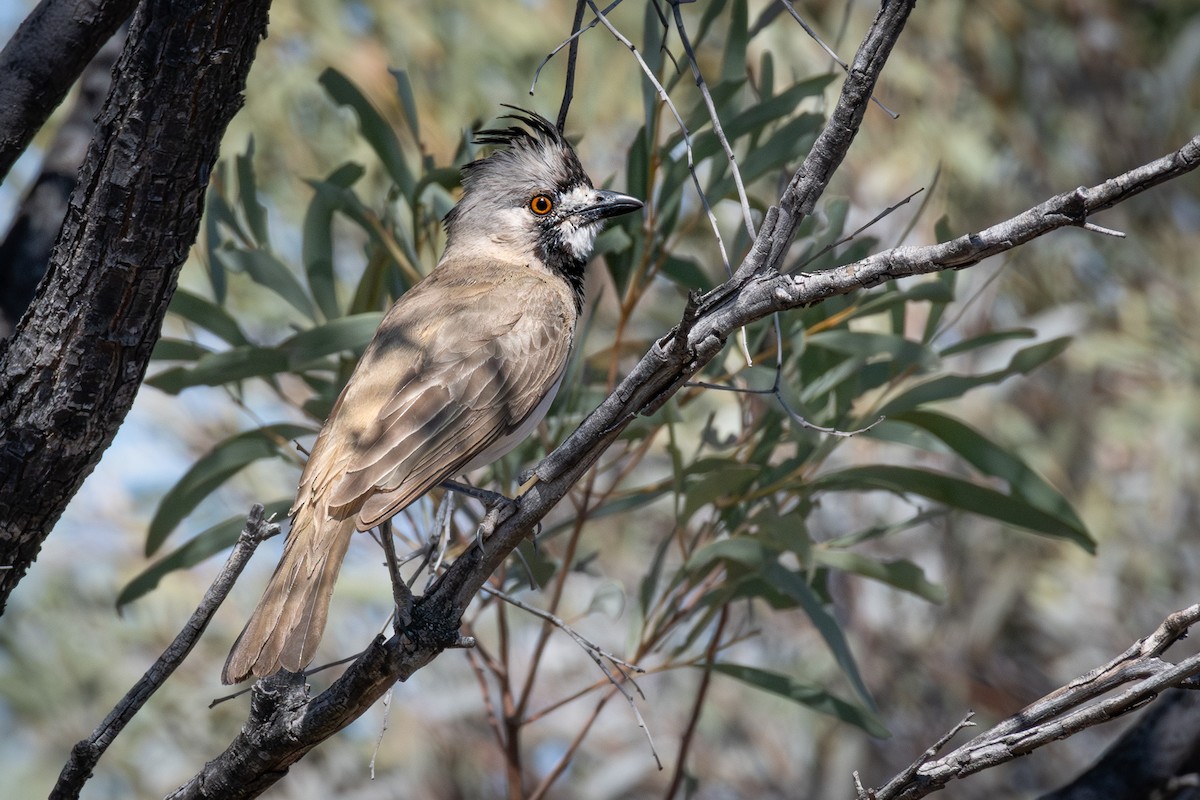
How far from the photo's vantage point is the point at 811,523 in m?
6.27

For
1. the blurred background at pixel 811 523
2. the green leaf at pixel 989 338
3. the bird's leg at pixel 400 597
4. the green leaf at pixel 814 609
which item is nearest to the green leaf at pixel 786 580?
the green leaf at pixel 814 609

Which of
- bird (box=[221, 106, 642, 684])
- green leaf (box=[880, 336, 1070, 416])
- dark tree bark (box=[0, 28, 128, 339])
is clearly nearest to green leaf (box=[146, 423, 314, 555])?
bird (box=[221, 106, 642, 684])

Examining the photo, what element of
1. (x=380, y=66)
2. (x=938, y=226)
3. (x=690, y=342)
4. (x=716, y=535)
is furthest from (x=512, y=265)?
(x=380, y=66)

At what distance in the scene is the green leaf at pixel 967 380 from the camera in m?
3.12

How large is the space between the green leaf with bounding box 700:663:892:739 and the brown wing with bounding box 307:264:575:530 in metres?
0.86

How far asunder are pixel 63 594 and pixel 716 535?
15.1ft

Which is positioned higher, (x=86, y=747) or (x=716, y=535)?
(x=716, y=535)

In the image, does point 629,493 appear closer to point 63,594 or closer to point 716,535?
point 716,535

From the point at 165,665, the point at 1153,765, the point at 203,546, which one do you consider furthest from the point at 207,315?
the point at 1153,765

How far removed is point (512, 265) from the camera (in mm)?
3652

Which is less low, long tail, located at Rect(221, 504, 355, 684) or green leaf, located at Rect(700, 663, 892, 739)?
long tail, located at Rect(221, 504, 355, 684)

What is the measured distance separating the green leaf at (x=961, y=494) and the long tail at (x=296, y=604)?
4.18 feet

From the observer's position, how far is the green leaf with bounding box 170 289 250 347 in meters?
3.35

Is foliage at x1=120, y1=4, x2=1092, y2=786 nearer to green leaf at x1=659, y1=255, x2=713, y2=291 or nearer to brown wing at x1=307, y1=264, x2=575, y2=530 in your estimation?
green leaf at x1=659, y1=255, x2=713, y2=291
